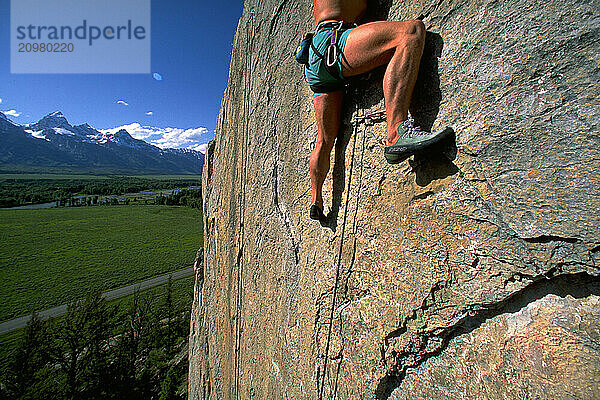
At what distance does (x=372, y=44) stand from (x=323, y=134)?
0.80 m

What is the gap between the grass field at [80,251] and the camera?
38750 millimetres

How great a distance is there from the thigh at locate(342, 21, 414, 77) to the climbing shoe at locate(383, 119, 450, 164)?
1.70 ft

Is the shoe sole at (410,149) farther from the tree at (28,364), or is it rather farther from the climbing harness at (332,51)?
the tree at (28,364)

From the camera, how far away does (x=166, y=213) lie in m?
92.7

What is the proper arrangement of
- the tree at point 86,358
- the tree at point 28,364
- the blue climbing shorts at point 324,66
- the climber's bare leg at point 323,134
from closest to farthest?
1. the blue climbing shorts at point 324,66
2. the climber's bare leg at point 323,134
3. the tree at point 28,364
4. the tree at point 86,358

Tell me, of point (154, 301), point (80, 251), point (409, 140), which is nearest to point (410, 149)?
point (409, 140)

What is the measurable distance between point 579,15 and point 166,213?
101m

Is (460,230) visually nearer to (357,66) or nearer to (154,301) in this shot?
(357,66)

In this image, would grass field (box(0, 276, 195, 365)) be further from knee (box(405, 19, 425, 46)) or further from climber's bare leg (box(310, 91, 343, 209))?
A: knee (box(405, 19, 425, 46))

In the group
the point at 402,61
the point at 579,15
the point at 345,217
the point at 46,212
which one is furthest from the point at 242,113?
the point at 46,212

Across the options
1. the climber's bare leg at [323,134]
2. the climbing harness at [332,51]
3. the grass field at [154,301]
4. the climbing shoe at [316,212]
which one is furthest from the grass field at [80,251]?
the climbing harness at [332,51]

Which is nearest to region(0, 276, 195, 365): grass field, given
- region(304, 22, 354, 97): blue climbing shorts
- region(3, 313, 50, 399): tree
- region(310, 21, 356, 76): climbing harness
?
region(3, 313, 50, 399): tree

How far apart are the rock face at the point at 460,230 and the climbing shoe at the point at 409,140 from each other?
22 centimetres

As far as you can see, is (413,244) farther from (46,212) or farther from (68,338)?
(46,212)
